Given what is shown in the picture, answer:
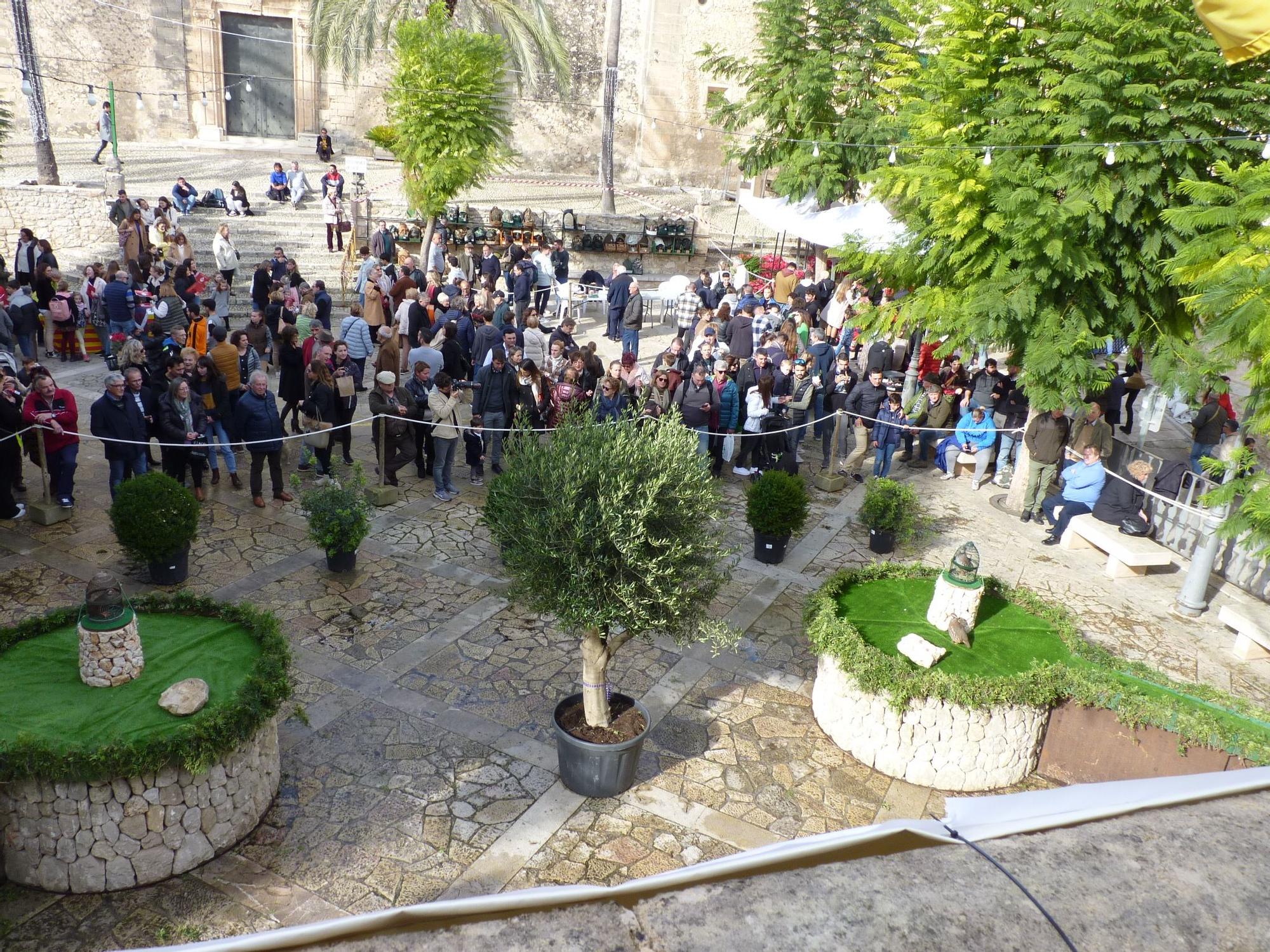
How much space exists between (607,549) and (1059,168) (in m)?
6.86

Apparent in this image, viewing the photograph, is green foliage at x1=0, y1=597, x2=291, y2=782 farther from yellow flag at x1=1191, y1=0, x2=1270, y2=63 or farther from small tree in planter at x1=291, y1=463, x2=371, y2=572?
yellow flag at x1=1191, y1=0, x2=1270, y2=63

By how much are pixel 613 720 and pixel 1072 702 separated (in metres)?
3.27

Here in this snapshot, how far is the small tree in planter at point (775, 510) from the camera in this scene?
10281mm

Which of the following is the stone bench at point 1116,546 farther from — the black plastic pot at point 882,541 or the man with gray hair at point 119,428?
the man with gray hair at point 119,428

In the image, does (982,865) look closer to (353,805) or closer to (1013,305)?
(353,805)

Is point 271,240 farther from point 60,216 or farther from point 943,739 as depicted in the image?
point 943,739

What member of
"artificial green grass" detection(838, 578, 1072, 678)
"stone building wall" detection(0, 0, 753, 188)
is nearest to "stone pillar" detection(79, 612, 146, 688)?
"artificial green grass" detection(838, 578, 1072, 678)

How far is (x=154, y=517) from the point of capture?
28.5ft

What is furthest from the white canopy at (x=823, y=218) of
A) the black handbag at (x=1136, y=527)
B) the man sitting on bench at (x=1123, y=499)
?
the black handbag at (x=1136, y=527)

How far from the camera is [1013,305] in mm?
10508

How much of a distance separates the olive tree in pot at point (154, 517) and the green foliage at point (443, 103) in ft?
40.0

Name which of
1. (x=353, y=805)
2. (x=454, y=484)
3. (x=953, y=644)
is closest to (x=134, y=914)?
(x=353, y=805)

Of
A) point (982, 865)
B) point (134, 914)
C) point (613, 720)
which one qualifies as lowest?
point (134, 914)

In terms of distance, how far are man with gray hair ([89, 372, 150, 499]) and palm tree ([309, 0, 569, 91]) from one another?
1922cm
